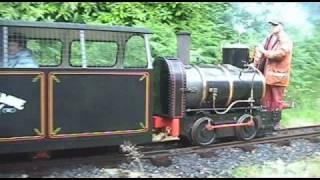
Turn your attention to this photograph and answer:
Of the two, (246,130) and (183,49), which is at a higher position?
(183,49)

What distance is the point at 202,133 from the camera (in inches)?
343

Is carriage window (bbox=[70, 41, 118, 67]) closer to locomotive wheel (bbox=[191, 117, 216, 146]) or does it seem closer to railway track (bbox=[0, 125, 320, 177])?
railway track (bbox=[0, 125, 320, 177])

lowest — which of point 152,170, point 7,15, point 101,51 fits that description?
point 152,170

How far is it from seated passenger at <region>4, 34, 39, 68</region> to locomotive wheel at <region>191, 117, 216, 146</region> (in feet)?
9.37

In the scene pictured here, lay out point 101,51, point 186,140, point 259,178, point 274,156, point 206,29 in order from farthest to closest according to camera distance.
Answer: point 206,29, point 186,140, point 274,156, point 101,51, point 259,178

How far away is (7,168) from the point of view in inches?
268

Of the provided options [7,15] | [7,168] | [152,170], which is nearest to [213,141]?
[152,170]

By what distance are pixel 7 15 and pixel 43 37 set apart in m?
4.26

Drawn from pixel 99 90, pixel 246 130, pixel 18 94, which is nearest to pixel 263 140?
pixel 246 130

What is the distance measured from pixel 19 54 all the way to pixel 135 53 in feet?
5.60

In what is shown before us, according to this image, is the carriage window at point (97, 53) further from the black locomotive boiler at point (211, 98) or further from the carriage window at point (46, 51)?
the black locomotive boiler at point (211, 98)

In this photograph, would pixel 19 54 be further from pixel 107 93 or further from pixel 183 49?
pixel 183 49

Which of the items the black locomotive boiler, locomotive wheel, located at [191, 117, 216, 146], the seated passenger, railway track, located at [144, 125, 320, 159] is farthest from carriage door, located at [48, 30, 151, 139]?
locomotive wheel, located at [191, 117, 216, 146]

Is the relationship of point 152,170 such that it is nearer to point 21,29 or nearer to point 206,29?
point 21,29
